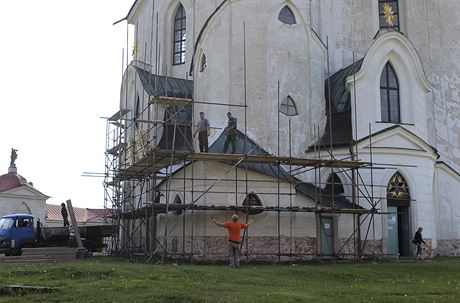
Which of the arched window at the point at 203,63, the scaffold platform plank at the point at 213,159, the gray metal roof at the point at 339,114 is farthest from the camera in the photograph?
the arched window at the point at 203,63

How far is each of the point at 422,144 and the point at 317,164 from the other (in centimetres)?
562

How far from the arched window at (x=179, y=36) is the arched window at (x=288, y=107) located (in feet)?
29.2

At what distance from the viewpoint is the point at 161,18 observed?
33.2 meters

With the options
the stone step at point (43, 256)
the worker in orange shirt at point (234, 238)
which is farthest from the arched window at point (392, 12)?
the stone step at point (43, 256)

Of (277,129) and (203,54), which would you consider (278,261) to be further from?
(203,54)

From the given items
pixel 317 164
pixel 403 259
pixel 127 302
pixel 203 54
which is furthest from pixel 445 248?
pixel 127 302

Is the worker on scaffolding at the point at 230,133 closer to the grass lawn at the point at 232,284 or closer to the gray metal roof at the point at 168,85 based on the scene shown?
the gray metal roof at the point at 168,85

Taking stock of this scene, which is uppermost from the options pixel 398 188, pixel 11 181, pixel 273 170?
pixel 11 181

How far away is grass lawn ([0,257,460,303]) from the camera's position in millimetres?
11047

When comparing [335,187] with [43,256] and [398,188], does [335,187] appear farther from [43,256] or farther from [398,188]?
[43,256]

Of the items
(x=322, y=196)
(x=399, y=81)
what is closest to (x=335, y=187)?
(x=322, y=196)

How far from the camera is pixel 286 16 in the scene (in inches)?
1048

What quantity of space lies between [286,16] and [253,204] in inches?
370

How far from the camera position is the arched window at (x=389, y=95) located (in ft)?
85.1
